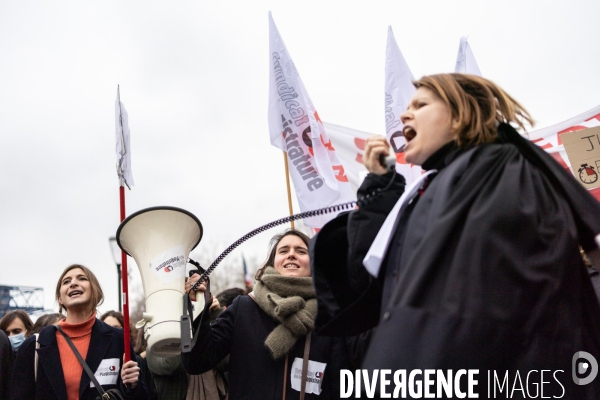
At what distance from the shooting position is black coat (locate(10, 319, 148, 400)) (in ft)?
13.8

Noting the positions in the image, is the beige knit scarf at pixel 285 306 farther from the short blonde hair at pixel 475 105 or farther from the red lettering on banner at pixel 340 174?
the red lettering on banner at pixel 340 174

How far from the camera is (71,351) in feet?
14.4

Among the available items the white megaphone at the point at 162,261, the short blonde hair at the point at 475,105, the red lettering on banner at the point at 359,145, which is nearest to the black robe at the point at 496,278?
the short blonde hair at the point at 475,105

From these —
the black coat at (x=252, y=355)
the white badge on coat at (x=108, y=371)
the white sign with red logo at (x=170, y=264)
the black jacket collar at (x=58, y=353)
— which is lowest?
the black coat at (x=252, y=355)

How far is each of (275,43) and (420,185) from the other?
5223 millimetres

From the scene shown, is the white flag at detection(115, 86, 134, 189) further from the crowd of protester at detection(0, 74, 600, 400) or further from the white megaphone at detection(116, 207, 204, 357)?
the crowd of protester at detection(0, 74, 600, 400)

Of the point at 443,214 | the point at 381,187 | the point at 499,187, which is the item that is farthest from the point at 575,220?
the point at 381,187

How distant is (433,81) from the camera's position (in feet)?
7.47

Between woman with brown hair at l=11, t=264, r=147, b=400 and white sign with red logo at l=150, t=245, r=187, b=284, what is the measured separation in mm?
950

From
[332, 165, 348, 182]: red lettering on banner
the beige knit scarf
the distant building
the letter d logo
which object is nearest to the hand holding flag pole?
the beige knit scarf

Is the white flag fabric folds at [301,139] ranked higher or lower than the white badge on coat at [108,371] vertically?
higher

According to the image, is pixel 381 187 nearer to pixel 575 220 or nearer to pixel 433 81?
pixel 433 81

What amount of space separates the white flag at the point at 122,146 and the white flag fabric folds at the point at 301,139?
179 centimetres

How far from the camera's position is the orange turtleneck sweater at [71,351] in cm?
423
